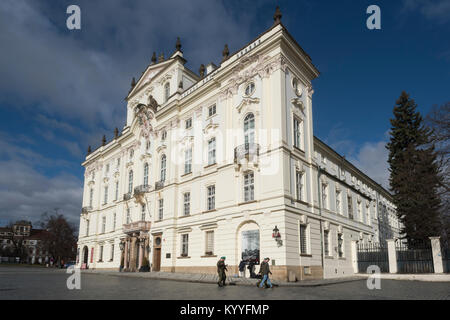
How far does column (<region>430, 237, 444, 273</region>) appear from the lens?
73.5 feet

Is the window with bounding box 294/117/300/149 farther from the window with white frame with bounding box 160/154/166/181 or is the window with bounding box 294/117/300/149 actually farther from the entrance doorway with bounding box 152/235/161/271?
the entrance doorway with bounding box 152/235/161/271

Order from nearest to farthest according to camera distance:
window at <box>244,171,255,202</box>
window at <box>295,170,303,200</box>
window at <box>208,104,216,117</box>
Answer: window at <box>295,170,303,200</box>, window at <box>244,171,255,202</box>, window at <box>208,104,216,117</box>

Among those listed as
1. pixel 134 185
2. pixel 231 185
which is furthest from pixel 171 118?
pixel 231 185

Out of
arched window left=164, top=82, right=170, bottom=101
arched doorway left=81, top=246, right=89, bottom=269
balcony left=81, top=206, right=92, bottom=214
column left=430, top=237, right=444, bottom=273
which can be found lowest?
arched doorway left=81, top=246, right=89, bottom=269

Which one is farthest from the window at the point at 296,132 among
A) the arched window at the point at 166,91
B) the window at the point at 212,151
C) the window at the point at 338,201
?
the arched window at the point at 166,91

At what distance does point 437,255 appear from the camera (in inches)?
888

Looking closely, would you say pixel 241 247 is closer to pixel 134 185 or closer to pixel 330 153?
pixel 330 153

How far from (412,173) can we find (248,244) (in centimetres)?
1565

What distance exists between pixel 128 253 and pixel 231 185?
1779cm

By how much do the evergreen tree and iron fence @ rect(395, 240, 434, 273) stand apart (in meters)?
1.68

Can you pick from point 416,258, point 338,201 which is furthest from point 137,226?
point 416,258

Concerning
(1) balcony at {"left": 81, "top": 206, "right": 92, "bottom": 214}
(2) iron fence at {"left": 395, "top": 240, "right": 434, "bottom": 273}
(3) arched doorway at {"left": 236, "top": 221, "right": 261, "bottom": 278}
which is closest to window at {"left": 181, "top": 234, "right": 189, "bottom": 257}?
(3) arched doorway at {"left": 236, "top": 221, "right": 261, "bottom": 278}

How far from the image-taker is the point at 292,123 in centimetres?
2522

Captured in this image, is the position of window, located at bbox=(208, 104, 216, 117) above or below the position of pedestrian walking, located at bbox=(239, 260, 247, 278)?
above
